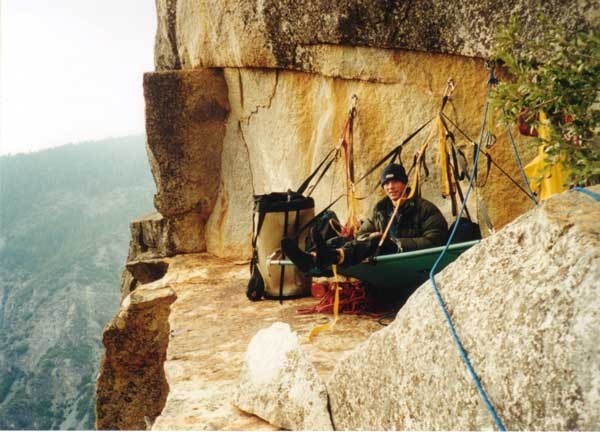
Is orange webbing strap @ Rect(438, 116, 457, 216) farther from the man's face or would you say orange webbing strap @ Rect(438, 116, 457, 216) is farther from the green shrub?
the green shrub

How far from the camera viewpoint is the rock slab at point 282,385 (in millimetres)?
3288

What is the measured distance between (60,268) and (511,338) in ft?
285

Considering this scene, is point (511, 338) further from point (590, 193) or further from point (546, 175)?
point (546, 175)

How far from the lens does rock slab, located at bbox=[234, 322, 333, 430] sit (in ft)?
10.8

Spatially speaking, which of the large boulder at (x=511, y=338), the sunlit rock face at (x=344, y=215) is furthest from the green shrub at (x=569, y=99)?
the sunlit rock face at (x=344, y=215)

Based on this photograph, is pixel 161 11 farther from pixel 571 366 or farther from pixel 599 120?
pixel 571 366

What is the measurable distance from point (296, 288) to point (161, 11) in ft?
23.8

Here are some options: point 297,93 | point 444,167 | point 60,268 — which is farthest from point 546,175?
point 60,268

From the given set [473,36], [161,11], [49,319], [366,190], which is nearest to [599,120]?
[473,36]

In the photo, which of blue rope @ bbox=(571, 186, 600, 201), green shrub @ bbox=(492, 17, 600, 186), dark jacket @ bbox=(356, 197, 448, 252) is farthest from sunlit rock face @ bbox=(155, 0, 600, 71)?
blue rope @ bbox=(571, 186, 600, 201)

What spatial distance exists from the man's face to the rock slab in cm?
235

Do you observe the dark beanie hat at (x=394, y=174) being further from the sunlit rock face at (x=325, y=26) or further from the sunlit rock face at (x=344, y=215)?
the sunlit rock face at (x=325, y=26)

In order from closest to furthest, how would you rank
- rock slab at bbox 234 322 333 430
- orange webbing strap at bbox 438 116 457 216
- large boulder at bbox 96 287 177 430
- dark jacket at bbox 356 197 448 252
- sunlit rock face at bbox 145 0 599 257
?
rock slab at bbox 234 322 333 430 → dark jacket at bbox 356 197 448 252 → orange webbing strap at bbox 438 116 457 216 → sunlit rock face at bbox 145 0 599 257 → large boulder at bbox 96 287 177 430

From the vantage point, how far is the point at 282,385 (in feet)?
11.5
